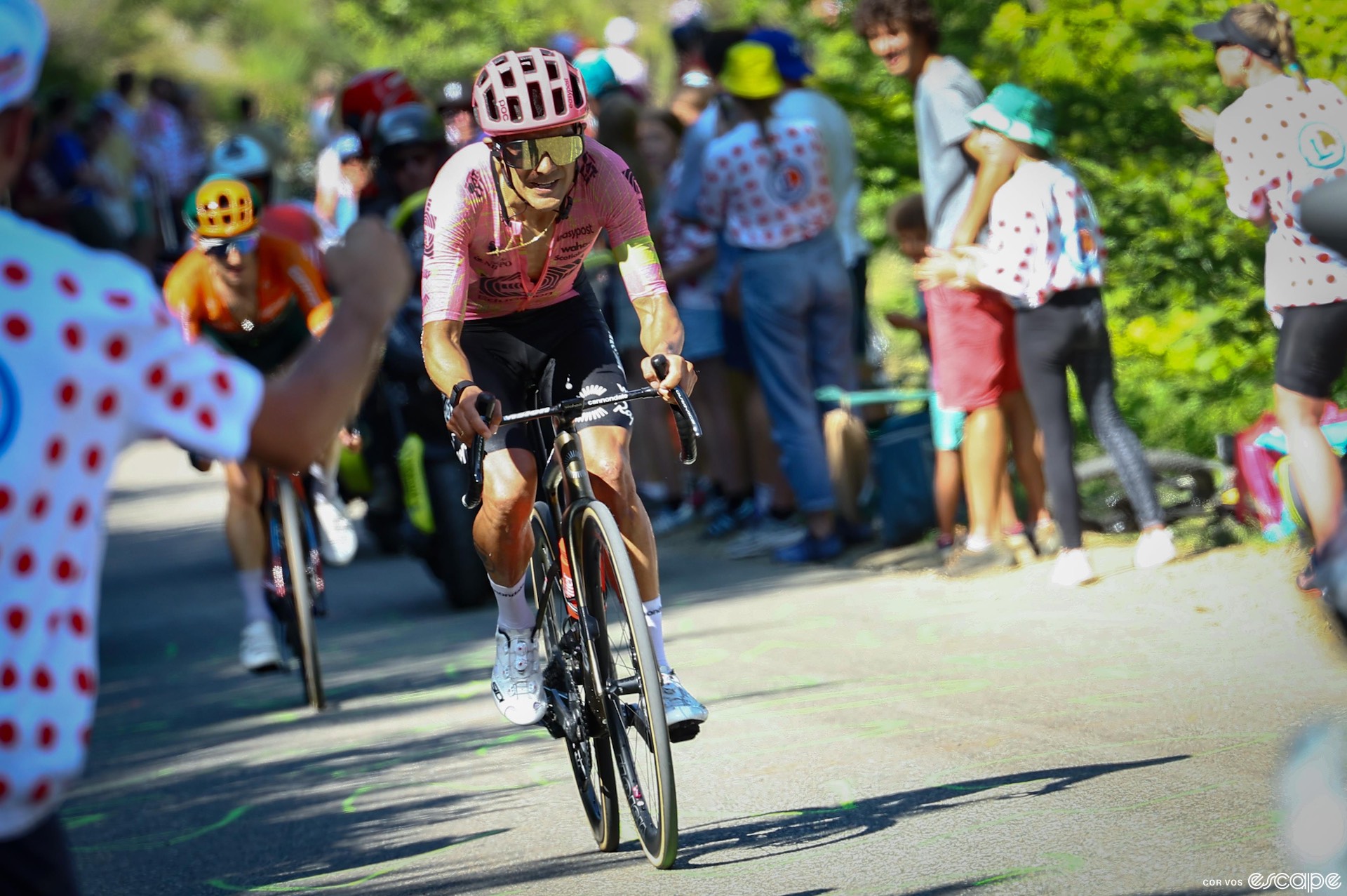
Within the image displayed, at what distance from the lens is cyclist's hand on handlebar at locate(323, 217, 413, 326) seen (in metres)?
2.78

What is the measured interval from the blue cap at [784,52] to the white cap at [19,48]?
7850 millimetres

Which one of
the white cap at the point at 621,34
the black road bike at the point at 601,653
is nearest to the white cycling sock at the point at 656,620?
the black road bike at the point at 601,653

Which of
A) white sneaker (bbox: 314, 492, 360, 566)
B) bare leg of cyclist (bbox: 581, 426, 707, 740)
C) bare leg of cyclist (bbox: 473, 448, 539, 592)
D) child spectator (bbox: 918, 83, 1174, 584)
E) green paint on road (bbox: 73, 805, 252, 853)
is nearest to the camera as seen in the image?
bare leg of cyclist (bbox: 581, 426, 707, 740)

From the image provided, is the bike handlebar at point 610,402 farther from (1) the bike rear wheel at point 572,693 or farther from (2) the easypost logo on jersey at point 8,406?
(2) the easypost logo on jersey at point 8,406

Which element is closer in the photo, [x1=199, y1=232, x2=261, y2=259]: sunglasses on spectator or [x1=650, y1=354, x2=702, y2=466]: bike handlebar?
[x1=650, y1=354, x2=702, y2=466]: bike handlebar

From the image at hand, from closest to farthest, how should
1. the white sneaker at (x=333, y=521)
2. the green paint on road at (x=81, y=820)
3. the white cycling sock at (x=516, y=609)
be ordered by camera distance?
the white cycling sock at (x=516, y=609)
the green paint on road at (x=81, y=820)
the white sneaker at (x=333, y=521)

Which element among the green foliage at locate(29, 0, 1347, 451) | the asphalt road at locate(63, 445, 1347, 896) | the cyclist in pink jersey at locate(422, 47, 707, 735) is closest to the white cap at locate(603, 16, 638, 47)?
the green foliage at locate(29, 0, 1347, 451)

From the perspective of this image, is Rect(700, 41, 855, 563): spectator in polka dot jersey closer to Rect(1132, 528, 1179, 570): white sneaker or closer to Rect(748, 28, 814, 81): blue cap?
Rect(748, 28, 814, 81): blue cap

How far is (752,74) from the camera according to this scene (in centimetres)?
977

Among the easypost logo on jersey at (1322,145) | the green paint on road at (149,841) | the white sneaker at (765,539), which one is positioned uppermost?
the easypost logo on jersey at (1322,145)

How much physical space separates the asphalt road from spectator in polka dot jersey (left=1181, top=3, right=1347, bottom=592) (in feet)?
2.40

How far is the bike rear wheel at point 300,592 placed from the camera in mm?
7789

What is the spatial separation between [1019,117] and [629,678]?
14.6ft

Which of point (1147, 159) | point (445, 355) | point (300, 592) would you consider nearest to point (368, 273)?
point (445, 355)
